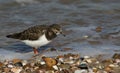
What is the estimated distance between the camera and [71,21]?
10086 millimetres

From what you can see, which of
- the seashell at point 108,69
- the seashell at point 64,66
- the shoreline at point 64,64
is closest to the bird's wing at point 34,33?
the shoreline at point 64,64

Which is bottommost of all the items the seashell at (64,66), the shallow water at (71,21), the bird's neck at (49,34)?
the shallow water at (71,21)

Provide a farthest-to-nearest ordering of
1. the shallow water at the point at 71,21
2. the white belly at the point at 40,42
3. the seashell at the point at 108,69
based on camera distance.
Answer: the shallow water at the point at 71,21
the white belly at the point at 40,42
the seashell at the point at 108,69

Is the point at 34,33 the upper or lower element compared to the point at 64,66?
upper

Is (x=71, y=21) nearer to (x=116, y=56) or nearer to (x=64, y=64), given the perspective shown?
(x=116, y=56)

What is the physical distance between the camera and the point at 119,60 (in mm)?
6848

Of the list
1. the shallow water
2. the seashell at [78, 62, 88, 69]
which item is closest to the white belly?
the shallow water

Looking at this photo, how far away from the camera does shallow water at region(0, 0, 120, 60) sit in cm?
816

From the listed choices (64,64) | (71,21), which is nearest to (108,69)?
(64,64)

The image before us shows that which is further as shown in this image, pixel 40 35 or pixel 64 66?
pixel 40 35

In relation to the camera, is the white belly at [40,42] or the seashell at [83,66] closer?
the seashell at [83,66]

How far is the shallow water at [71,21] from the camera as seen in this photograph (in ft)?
26.8

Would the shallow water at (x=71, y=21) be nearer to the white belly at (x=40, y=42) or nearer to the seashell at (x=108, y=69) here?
the white belly at (x=40, y=42)

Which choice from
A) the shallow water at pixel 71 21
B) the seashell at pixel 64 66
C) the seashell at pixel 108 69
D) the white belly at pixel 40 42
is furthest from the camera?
the shallow water at pixel 71 21
